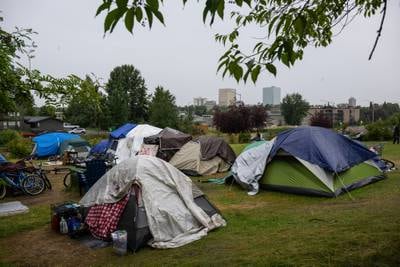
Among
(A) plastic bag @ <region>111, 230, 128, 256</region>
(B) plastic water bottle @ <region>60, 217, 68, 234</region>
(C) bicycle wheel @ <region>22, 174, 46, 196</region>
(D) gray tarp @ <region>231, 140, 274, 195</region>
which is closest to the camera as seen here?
(A) plastic bag @ <region>111, 230, 128, 256</region>

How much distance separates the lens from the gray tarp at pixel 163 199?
18.1 ft

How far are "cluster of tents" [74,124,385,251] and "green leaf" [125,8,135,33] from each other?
14.7ft

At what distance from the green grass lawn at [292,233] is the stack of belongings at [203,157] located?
4.04 meters

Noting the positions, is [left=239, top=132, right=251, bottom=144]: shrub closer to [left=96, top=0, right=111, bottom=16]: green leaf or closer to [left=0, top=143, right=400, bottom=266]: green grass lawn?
[left=0, top=143, right=400, bottom=266]: green grass lawn

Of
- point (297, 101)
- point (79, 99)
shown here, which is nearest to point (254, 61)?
point (79, 99)

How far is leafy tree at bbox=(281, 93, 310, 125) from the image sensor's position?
58375 mm

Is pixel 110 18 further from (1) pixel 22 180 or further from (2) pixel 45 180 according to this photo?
(2) pixel 45 180

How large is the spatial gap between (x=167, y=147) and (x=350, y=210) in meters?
8.31

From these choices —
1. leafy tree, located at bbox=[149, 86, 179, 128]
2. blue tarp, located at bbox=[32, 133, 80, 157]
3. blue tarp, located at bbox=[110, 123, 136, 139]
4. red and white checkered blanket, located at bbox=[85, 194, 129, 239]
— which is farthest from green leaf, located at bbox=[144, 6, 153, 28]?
leafy tree, located at bbox=[149, 86, 179, 128]

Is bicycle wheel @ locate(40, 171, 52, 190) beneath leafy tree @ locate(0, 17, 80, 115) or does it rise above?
beneath

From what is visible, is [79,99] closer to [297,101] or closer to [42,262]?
[42,262]

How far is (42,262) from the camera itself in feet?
16.7

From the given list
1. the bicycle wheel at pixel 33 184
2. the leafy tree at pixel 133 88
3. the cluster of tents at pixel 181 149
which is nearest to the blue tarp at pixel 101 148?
the cluster of tents at pixel 181 149

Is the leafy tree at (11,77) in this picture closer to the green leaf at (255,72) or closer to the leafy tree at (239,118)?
the green leaf at (255,72)
